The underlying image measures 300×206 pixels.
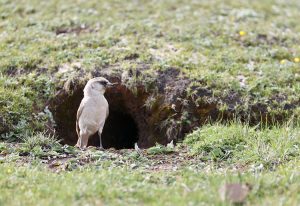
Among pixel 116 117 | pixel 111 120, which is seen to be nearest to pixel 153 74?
pixel 116 117

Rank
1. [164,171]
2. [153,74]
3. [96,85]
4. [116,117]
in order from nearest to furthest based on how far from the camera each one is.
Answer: [164,171]
[96,85]
[153,74]
[116,117]

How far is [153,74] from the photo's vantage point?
10.1m

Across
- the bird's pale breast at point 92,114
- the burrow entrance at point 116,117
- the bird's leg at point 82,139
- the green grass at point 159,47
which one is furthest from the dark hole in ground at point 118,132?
the bird's pale breast at point 92,114

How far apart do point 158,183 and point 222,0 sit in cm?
916

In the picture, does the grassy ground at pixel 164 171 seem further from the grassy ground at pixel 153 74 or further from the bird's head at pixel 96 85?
the bird's head at pixel 96 85

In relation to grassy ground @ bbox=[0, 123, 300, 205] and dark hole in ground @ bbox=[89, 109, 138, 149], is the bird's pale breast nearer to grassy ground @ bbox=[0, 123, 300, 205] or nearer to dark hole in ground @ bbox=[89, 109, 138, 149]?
grassy ground @ bbox=[0, 123, 300, 205]

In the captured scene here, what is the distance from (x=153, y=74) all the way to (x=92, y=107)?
150cm

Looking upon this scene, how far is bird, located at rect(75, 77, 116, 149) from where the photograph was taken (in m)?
9.14

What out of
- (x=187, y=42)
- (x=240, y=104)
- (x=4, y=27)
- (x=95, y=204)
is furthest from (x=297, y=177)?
(x=4, y=27)

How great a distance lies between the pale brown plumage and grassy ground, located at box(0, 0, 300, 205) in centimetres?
62

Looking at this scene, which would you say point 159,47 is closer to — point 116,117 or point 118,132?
point 116,117

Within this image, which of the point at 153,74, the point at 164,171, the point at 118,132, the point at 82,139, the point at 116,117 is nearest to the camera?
the point at 164,171

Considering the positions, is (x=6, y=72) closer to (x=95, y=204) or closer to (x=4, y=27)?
(x=4, y=27)

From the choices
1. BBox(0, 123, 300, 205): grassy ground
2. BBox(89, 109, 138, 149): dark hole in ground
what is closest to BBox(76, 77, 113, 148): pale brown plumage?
BBox(0, 123, 300, 205): grassy ground
